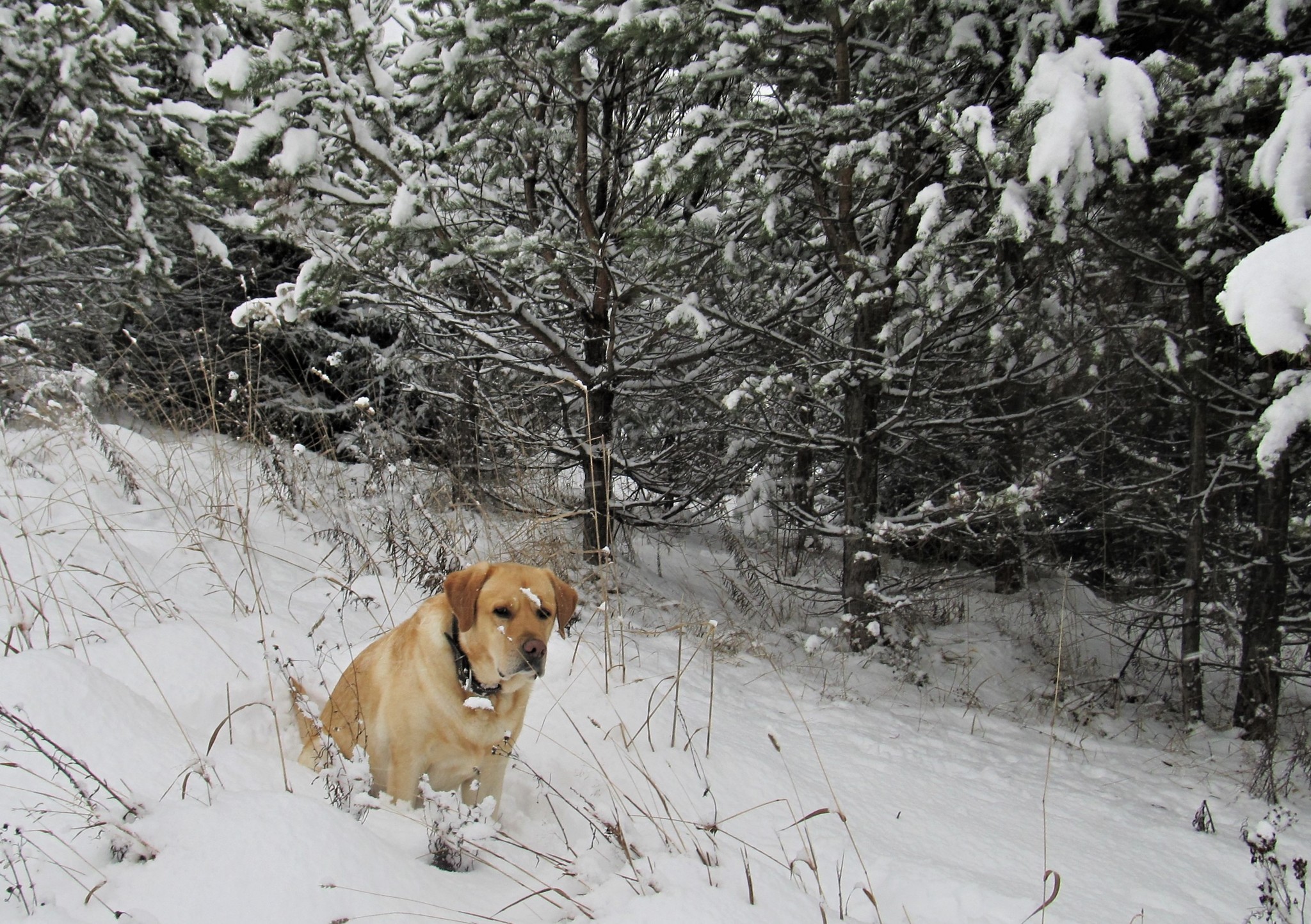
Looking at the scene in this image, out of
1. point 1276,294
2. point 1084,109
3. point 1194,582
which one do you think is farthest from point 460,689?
point 1194,582

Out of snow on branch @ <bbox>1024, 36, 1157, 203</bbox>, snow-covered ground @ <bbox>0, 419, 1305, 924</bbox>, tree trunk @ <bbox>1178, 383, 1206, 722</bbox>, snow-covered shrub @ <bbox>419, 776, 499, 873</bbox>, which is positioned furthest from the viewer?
tree trunk @ <bbox>1178, 383, 1206, 722</bbox>

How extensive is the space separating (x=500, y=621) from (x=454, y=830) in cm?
64

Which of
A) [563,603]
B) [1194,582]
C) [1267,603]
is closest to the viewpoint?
[563,603]

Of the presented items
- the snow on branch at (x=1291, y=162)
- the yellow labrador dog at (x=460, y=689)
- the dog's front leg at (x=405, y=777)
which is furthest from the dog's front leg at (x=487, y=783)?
the snow on branch at (x=1291, y=162)

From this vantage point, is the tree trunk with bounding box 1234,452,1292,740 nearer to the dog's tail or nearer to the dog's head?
the dog's head

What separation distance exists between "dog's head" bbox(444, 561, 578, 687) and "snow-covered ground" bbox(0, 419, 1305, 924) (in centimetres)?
50

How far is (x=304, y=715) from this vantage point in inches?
101

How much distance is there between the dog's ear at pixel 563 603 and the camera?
270 centimetres

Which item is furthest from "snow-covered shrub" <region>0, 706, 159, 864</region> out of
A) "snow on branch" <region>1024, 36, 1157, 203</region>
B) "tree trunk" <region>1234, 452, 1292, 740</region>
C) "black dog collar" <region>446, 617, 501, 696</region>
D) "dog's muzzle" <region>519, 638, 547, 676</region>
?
"tree trunk" <region>1234, 452, 1292, 740</region>

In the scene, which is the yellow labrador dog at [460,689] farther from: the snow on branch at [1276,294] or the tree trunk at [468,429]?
the tree trunk at [468,429]

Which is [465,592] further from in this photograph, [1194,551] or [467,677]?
[1194,551]

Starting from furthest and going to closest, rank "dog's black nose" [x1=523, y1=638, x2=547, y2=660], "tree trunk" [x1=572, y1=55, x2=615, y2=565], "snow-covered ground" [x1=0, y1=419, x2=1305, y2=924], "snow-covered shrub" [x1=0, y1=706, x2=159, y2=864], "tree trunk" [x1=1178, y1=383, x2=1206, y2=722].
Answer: "tree trunk" [x1=572, y1=55, x2=615, y2=565] < "tree trunk" [x1=1178, y1=383, x2=1206, y2=722] < "dog's black nose" [x1=523, y1=638, x2=547, y2=660] < "snow-covered ground" [x1=0, y1=419, x2=1305, y2=924] < "snow-covered shrub" [x1=0, y1=706, x2=159, y2=864]

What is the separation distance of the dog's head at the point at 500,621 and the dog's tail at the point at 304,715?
1.89 feet

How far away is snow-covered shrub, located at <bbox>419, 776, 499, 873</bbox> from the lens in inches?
80.1
